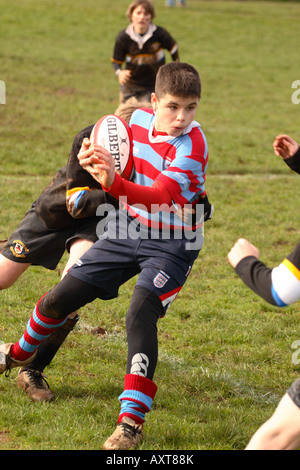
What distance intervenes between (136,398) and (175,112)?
1.49 meters

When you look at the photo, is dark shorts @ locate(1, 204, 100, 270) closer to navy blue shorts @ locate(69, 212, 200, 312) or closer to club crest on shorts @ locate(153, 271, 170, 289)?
navy blue shorts @ locate(69, 212, 200, 312)

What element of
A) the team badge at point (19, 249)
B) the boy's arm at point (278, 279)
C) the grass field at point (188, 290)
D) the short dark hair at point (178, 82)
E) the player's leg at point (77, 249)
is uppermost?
the short dark hair at point (178, 82)

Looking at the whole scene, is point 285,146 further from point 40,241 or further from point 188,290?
point 188,290

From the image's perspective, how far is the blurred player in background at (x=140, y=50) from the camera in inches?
409

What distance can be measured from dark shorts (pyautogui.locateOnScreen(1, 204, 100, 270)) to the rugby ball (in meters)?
0.50

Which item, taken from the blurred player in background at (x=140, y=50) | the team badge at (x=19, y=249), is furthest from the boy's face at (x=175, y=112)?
the blurred player in background at (x=140, y=50)

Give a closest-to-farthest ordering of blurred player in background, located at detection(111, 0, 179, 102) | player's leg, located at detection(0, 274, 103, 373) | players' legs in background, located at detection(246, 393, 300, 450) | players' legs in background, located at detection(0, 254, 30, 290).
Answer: players' legs in background, located at detection(246, 393, 300, 450) < player's leg, located at detection(0, 274, 103, 373) < players' legs in background, located at detection(0, 254, 30, 290) < blurred player in background, located at detection(111, 0, 179, 102)

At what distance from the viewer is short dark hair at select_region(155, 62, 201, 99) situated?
12.2ft

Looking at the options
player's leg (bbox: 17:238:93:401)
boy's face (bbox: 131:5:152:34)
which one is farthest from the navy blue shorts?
boy's face (bbox: 131:5:152:34)

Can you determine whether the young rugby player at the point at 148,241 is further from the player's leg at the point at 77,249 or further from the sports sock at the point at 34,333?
the player's leg at the point at 77,249

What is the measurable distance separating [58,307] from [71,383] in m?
0.72

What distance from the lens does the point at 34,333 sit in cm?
409

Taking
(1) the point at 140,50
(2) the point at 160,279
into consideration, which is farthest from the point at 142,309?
(1) the point at 140,50
